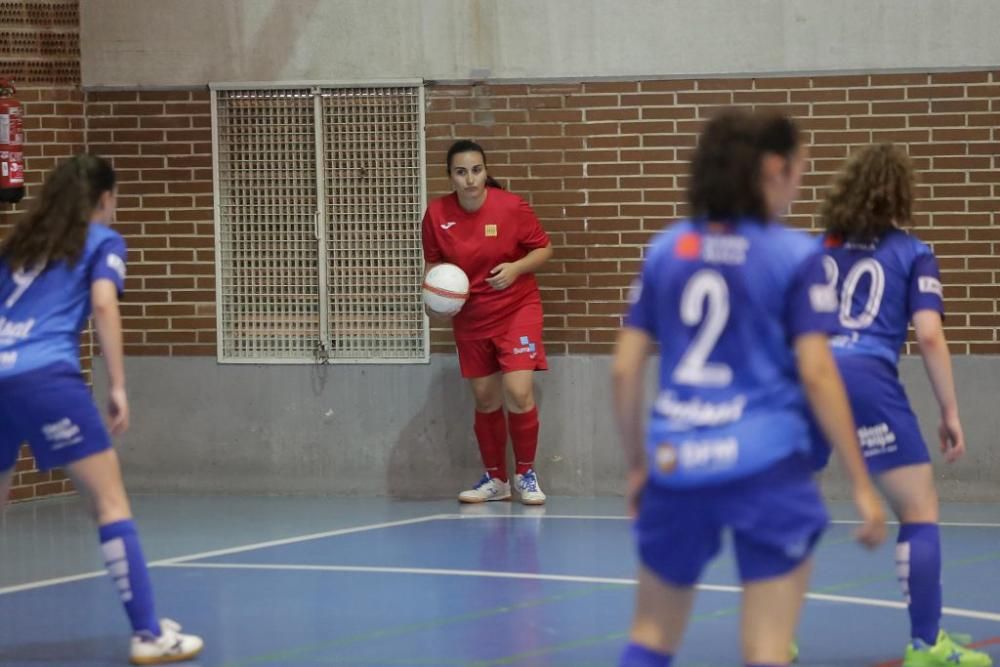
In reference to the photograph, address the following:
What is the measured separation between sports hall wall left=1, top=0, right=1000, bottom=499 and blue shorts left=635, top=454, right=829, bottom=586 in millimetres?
7111

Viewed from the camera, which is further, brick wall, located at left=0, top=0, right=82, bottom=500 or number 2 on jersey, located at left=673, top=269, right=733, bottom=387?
brick wall, located at left=0, top=0, right=82, bottom=500

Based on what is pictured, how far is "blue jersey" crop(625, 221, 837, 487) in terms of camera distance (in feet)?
14.0

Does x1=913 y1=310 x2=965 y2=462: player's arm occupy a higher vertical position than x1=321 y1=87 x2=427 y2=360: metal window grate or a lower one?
lower

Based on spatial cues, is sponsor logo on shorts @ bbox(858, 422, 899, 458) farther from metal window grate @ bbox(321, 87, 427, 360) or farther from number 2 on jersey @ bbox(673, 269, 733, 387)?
metal window grate @ bbox(321, 87, 427, 360)

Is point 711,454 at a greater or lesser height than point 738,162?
lesser

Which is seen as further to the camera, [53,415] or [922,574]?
[53,415]

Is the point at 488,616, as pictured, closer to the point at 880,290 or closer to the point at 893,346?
the point at 893,346

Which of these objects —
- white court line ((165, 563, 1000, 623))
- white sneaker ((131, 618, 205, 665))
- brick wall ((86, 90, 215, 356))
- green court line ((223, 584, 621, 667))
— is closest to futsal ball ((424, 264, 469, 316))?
brick wall ((86, 90, 215, 356))

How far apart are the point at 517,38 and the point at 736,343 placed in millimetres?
7519

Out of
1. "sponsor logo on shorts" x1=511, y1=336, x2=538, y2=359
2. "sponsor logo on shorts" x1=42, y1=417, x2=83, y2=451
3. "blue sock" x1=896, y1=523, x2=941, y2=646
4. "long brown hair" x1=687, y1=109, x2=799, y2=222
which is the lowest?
"blue sock" x1=896, y1=523, x2=941, y2=646

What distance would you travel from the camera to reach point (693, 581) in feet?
14.3

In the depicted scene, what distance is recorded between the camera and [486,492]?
446 inches

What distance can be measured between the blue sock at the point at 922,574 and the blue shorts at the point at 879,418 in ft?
0.93

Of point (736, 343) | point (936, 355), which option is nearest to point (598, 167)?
point (936, 355)
